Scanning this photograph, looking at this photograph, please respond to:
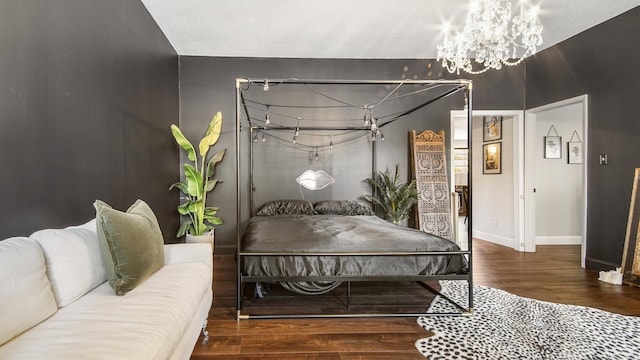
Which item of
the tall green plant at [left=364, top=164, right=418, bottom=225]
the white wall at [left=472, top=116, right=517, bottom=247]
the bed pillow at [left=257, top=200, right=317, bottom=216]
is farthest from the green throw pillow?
the white wall at [left=472, top=116, right=517, bottom=247]

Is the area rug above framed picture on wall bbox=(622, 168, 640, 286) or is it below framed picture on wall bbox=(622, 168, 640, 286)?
below

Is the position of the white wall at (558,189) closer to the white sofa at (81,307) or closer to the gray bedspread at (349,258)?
the gray bedspread at (349,258)

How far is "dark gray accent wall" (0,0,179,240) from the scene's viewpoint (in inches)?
62.0

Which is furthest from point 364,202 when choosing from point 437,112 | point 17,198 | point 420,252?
point 17,198

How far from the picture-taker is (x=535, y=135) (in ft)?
15.0

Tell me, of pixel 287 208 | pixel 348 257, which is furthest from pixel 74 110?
pixel 287 208

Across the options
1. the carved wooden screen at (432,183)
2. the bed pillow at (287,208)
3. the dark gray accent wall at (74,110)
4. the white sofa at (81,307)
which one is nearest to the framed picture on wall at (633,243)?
the carved wooden screen at (432,183)

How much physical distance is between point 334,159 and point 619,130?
3270mm

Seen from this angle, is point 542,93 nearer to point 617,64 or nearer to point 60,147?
point 617,64

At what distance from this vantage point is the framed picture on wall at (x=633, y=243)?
3072mm

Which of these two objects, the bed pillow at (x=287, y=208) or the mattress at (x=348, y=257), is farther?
the bed pillow at (x=287, y=208)

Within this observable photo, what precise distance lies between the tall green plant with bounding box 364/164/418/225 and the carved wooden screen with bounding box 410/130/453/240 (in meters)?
0.16

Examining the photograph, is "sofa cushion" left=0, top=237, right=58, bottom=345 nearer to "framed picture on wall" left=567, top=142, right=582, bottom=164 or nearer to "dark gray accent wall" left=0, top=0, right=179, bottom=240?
"dark gray accent wall" left=0, top=0, right=179, bottom=240

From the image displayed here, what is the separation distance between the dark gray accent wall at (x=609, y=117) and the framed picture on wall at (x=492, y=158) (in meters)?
1.35
